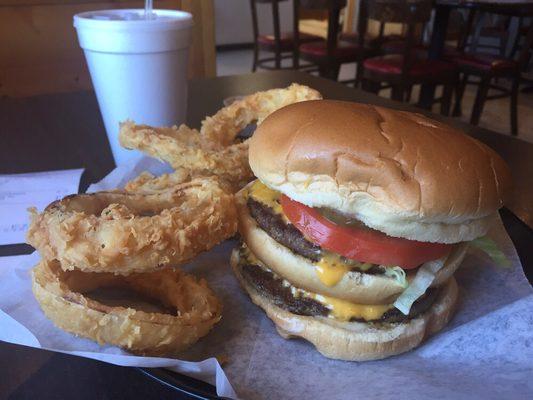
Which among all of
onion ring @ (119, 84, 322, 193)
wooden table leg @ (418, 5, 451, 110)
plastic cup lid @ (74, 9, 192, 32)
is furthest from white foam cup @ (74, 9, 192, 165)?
wooden table leg @ (418, 5, 451, 110)

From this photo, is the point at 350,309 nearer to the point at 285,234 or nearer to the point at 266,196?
the point at 285,234

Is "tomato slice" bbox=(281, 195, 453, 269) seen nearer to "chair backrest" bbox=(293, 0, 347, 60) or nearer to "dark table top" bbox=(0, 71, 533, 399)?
"dark table top" bbox=(0, 71, 533, 399)

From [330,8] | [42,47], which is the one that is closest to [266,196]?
[42,47]

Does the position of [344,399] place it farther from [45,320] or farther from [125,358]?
[45,320]

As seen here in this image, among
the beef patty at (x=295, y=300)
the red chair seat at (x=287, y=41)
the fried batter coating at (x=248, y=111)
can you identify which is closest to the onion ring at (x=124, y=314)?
the beef patty at (x=295, y=300)

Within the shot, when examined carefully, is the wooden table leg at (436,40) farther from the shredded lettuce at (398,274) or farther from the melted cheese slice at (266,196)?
the shredded lettuce at (398,274)

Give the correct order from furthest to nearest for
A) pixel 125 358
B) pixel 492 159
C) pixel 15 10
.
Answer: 1. pixel 15 10
2. pixel 492 159
3. pixel 125 358

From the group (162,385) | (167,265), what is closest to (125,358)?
(162,385)
